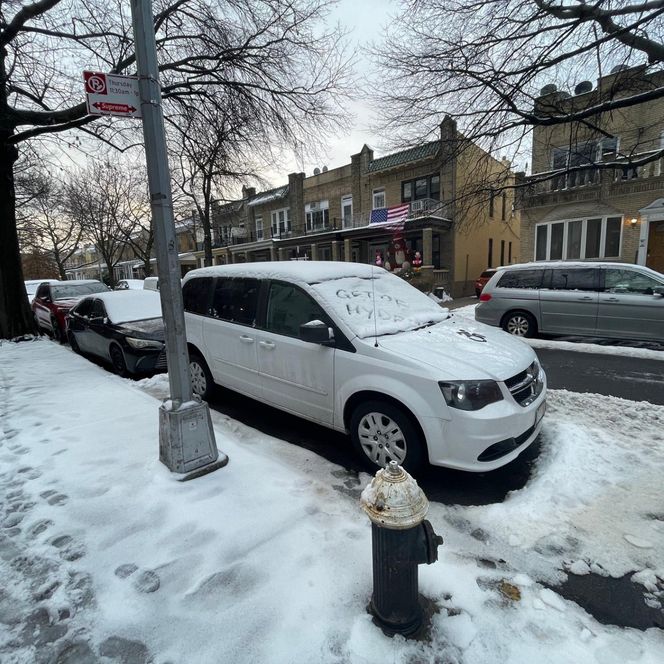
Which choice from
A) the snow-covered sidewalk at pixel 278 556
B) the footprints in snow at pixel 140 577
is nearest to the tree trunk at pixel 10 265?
the snow-covered sidewalk at pixel 278 556

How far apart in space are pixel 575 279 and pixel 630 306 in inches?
45.5

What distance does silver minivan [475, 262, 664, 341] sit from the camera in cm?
777

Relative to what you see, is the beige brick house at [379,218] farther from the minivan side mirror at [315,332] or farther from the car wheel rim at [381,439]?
the car wheel rim at [381,439]

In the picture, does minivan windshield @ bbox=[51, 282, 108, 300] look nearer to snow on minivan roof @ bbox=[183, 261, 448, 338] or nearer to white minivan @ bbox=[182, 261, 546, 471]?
white minivan @ bbox=[182, 261, 546, 471]

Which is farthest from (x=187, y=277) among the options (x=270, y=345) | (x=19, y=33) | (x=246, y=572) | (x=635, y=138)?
(x=635, y=138)

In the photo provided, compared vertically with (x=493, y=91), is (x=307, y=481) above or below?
below

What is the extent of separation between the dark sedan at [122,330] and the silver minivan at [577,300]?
7.44 meters


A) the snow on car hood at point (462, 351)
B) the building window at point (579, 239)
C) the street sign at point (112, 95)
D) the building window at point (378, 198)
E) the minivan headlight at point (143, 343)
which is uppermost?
the building window at point (378, 198)

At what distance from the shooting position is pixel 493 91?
30.8ft

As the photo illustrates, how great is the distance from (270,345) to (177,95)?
803 centimetres

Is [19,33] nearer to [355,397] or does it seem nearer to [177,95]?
[177,95]

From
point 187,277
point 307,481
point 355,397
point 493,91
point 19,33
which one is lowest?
point 307,481

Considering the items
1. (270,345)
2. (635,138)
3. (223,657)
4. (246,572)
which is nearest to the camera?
(223,657)

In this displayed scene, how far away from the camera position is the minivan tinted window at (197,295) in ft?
16.9
